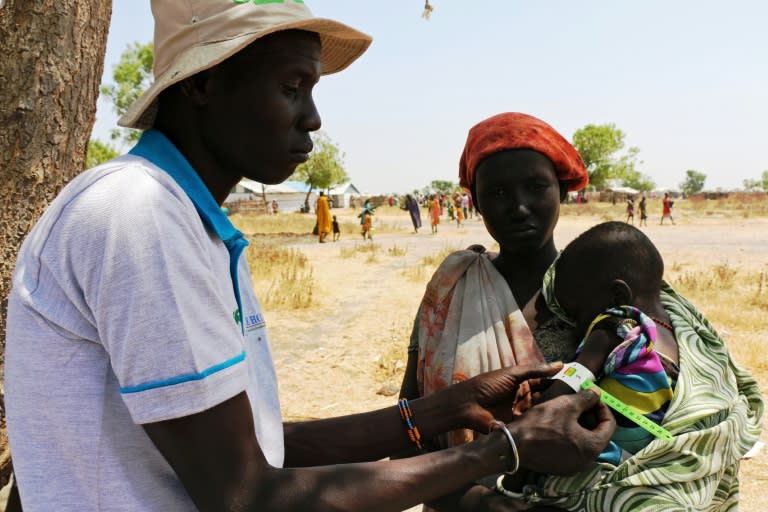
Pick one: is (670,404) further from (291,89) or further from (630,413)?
(291,89)

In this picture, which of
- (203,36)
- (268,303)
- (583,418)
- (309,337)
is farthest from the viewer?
(268,303)

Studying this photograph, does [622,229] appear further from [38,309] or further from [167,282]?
[38,309]

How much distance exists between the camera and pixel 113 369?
0.94m

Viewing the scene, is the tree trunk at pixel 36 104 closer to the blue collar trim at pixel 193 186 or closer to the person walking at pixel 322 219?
the blue collar trim at pixel 193 186

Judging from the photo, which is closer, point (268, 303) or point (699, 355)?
point (699, 355)

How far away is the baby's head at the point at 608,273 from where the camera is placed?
70.7 inches

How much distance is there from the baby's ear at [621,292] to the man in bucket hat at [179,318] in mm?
688

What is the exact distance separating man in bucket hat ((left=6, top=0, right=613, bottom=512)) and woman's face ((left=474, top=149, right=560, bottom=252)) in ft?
2.80

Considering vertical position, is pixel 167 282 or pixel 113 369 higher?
pixel 167 282

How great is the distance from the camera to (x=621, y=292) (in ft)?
5.83

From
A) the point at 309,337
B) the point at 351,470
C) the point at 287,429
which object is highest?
the point at 351,470

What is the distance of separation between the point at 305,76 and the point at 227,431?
75cm

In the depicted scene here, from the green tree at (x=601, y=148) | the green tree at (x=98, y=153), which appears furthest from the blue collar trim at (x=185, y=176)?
the green tree at (x=601, y=148)

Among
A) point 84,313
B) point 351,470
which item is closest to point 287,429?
point 351,470
